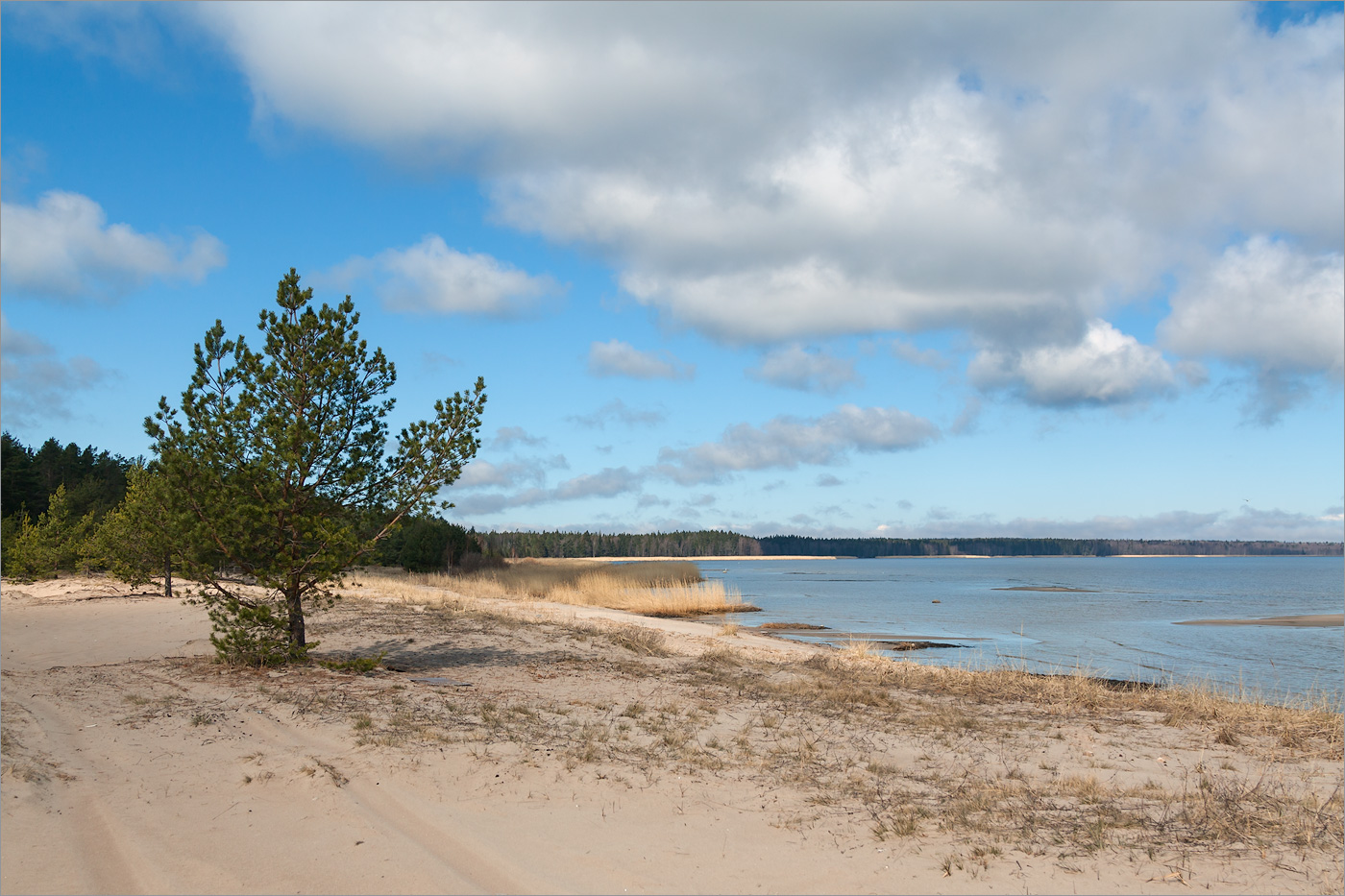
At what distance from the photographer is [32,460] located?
182 ft

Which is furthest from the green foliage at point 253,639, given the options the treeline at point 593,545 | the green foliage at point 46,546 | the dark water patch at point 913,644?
the treeline at point 593,545

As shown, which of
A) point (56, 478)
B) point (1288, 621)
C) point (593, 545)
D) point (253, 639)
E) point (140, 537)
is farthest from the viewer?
point (593, 545)

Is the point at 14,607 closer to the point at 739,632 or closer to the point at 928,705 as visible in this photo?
the point at 739,632

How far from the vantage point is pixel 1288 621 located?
3747cm

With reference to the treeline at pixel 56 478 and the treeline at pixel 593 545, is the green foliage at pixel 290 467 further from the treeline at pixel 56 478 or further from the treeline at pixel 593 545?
the treeline at pixel 593 545

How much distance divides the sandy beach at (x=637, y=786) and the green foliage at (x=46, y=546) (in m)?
23.1

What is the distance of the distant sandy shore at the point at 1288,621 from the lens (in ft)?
118

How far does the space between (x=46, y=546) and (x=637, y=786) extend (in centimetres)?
3497

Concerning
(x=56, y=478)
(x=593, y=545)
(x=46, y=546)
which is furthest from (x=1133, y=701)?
(x=593, y=545)

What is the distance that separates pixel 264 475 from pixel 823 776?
8.75m

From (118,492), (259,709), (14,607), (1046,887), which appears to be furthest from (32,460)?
(1046,887)

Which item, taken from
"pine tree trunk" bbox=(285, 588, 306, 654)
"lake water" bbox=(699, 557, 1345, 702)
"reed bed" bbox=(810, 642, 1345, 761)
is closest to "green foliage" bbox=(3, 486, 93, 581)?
"pine tree trunk" bbox=(285, 588, 306, 654)

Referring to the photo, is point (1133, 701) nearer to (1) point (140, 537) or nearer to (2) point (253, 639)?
(2) point (253, 639)

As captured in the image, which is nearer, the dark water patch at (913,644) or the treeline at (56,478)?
the dark water patch at (913,644)
